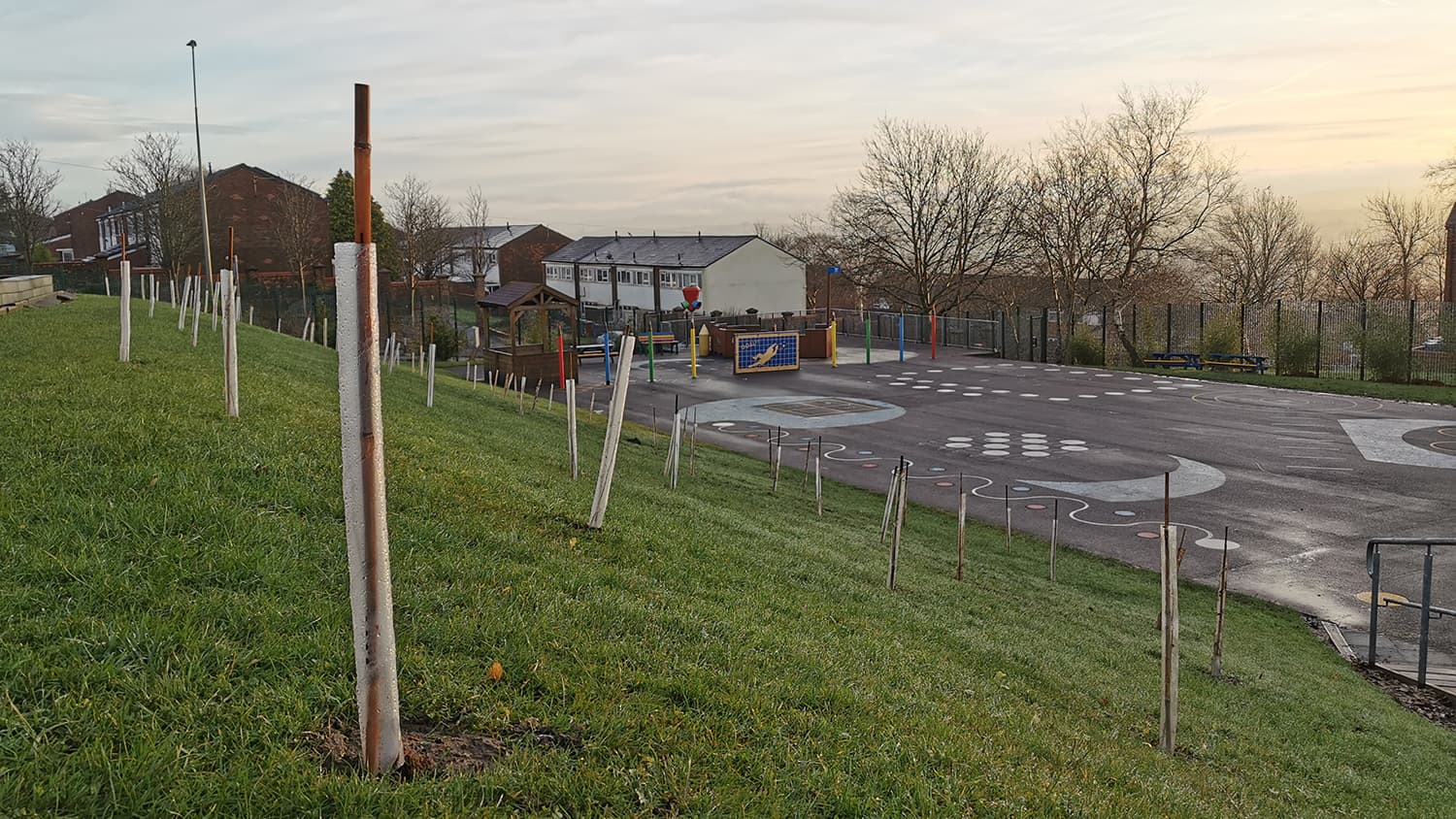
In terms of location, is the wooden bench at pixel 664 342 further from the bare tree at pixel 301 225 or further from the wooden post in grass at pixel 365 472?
the wooden post in grass at pixel 365 472

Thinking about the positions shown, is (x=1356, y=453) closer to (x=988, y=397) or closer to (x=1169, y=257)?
(x=988, y=397)

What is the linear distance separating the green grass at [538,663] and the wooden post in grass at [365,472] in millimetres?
359

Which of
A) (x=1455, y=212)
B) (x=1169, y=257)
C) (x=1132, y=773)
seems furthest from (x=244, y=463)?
(x=1455, y=212)

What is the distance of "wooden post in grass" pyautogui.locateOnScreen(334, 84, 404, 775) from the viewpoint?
4.09 m

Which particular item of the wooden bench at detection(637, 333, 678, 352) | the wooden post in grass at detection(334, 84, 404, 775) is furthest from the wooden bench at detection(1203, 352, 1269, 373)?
the wooden post in grass at detection(334, 84, 404, 775)

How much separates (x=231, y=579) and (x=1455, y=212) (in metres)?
76.2

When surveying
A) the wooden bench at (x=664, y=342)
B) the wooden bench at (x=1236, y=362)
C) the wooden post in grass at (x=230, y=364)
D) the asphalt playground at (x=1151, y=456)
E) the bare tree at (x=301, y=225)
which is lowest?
the asphalt playground at (x=1151, y=456)

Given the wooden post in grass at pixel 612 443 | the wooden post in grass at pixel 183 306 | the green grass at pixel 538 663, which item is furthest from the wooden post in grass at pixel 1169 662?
the wooden post in grass at pixel 183 306

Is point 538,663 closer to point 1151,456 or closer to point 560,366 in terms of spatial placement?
point 1151,456

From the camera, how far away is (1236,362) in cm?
4300

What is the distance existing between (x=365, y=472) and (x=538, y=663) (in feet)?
5.63

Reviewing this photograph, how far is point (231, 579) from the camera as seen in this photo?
563 cm

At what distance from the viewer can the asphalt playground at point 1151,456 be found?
1609 centimetres

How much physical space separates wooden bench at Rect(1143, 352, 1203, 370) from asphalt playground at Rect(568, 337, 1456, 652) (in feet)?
15.1
